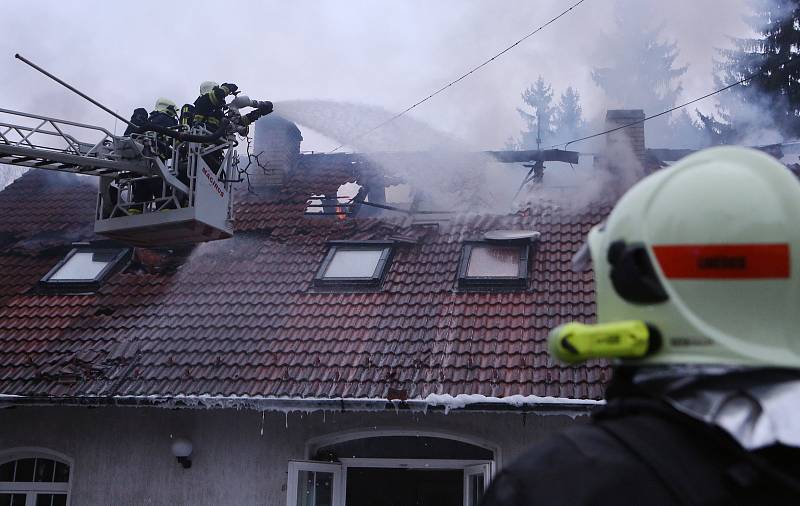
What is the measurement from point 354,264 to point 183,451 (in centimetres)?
321

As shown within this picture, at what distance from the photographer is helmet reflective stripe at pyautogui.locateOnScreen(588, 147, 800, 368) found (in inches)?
63.8

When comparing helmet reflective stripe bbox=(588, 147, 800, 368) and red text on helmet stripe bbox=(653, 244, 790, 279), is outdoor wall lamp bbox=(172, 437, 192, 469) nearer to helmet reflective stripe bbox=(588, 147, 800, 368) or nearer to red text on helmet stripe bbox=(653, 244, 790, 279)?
helmet reflective stripe bbox=(588, 147, 800, 368)

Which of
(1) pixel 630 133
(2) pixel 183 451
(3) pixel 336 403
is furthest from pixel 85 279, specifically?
(1) pixel 630 133

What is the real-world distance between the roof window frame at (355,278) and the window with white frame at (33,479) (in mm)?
3620

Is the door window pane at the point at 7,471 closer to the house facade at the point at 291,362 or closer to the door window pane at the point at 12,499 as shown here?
the house facade at the point at 291,362

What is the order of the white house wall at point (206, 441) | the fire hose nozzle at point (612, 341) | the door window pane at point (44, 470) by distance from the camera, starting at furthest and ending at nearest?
the door window pane at point (44, 470), the white house wall at point (206, 441), the fire hose nozzle at point (612, 341)

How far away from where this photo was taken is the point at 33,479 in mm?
9625

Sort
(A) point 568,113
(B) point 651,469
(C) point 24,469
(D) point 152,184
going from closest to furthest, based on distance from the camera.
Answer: (B) point 651,469
(C) point 24,469
(D) point 152,184
(A) point 568,113

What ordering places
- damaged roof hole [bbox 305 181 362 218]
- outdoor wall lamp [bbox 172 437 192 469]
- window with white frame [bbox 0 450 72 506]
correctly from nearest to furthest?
outdoor wall lamp [bbox 172 437 192 469] < window with white frame [bbox 0 450 72 506] < damaged roof hole [bbox 305 181 362 218]

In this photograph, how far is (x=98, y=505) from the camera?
9047 millimetres

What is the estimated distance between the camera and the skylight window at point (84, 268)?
11.0m

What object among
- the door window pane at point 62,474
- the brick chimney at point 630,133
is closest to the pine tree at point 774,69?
the brick chimney at point 630,133

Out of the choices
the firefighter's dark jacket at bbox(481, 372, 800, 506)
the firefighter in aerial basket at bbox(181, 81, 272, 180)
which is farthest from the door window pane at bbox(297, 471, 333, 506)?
the firefighter's dark jacket at bbox(481, 372, 800, 506)

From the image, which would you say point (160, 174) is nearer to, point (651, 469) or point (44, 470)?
point (44, 470)
